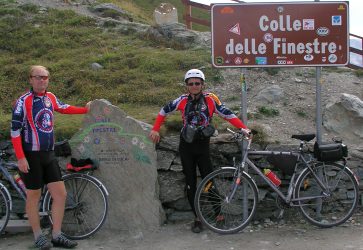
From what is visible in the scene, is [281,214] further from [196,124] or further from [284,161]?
[196,124]

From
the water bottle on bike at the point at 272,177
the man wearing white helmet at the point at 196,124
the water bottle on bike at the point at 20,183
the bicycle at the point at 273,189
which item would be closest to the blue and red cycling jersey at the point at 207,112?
the man wearing white helmet at the point at 196,124

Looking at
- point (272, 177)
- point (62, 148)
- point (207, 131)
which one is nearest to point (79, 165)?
point (62, 148)

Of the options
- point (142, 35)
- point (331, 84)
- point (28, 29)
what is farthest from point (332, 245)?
point (28, 29)

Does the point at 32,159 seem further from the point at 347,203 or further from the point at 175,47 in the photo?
the point at 175,47

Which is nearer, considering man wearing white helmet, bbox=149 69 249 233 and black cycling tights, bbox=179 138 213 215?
man wearing white helmet, bbox=149 69 249 233

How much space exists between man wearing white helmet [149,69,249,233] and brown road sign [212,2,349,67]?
48 centimetres

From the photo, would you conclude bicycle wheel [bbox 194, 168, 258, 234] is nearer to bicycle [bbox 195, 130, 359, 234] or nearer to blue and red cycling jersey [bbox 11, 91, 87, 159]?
bicycle [bbox 195, 130, 359, 234]

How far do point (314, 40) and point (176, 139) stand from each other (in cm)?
209

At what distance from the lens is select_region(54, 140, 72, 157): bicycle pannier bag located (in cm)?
547

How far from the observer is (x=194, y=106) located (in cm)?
529

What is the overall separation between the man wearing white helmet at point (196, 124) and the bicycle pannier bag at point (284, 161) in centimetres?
56

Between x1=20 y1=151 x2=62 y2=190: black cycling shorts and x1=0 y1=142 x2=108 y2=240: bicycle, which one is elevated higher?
x1=20 y1=151 x2=62 y2=190: black cycling shorts

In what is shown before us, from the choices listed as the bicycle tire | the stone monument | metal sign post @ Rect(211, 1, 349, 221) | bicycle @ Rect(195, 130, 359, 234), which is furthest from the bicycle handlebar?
the bicycle tire

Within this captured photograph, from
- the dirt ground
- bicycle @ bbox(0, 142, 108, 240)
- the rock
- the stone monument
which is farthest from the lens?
the rock
